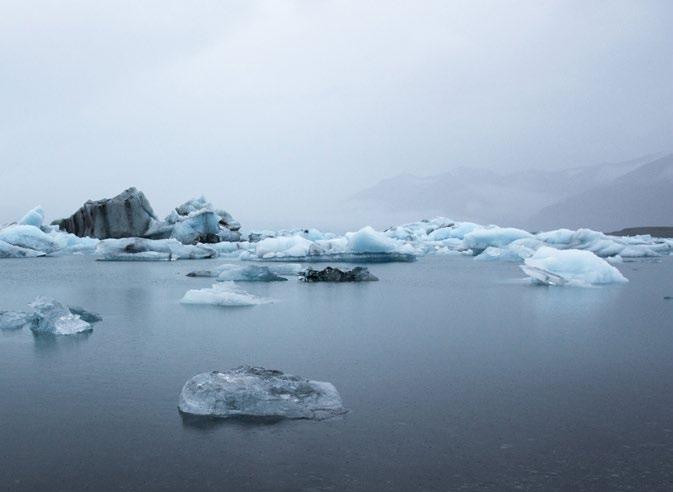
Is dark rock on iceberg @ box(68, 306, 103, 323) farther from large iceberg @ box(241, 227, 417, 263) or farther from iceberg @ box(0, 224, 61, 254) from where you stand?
iceberg @ box(0, 224, 61, 254)

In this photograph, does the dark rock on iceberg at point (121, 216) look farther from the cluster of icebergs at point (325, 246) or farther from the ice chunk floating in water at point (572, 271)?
the ice chunk floating in water at point (572, 271)

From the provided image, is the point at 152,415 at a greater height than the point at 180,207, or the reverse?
the point at 180,207

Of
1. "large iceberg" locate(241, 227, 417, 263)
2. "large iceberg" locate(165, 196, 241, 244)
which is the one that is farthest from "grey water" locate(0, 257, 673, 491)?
"large iceberg" locate(165, 196, 241, 244)

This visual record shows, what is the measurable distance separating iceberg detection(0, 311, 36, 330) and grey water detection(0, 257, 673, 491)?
2.06 feet

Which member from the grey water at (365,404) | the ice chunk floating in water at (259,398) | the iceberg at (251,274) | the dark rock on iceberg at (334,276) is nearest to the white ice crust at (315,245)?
the dark rock on iceberg at (334,276)

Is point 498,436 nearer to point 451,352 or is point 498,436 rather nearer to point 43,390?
point 451,352

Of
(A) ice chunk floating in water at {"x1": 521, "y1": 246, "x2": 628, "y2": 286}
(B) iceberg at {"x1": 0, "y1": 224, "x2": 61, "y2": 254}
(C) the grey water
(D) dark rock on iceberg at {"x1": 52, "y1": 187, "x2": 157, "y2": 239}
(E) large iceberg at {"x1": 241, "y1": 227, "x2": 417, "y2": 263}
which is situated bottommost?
(C) the grey water

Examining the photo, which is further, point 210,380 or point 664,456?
point 210,380

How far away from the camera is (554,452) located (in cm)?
280

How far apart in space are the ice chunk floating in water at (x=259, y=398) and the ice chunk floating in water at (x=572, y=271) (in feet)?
30.3

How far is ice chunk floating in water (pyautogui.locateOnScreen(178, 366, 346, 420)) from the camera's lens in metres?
3.34

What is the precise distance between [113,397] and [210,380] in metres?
0.67

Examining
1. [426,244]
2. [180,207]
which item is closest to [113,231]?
[180,207]

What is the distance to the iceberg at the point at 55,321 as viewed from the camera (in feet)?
19.7
